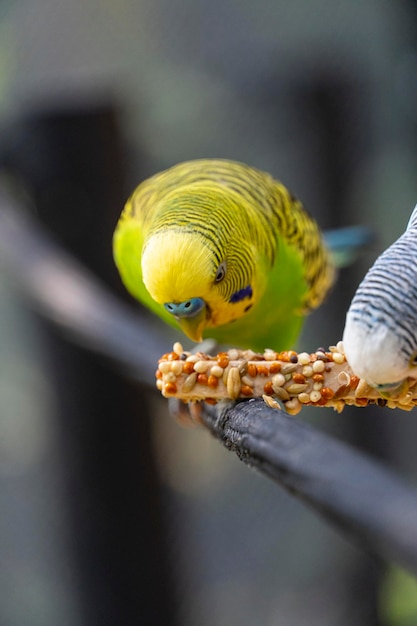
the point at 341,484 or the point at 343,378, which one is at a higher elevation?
the point at 341,484

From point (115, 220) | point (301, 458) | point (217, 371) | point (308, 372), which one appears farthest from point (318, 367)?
point (115, 220)

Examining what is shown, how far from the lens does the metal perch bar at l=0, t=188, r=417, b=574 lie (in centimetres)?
43

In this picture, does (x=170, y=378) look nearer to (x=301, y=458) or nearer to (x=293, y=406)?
(x=293, y=406)

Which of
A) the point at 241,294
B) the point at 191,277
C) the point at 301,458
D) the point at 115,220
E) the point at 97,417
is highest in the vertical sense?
the point at 301,458

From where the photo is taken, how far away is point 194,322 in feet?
3.56

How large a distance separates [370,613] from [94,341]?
1.35 metres

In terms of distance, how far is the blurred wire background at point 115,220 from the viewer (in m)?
1.73

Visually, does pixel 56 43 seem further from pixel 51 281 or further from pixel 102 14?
pixel 51 281

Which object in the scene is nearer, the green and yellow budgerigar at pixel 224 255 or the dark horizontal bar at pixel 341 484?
the dark horizontal bar at pixel 341 484

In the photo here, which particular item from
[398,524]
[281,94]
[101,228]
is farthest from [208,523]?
[398,524]

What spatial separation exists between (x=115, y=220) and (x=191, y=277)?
2.46 ft

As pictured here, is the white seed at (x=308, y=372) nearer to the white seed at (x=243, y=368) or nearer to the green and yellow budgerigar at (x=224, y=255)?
the white seed at (x=243, y=368)

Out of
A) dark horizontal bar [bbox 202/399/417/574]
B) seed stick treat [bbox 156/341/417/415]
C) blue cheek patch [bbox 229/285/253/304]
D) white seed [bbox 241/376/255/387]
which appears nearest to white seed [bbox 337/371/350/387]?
seed stick treat [bbox 156/341/417/415]

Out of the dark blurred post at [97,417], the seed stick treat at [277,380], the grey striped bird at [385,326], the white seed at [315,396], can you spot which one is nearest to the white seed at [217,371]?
the seed stick treat at [277,380]
